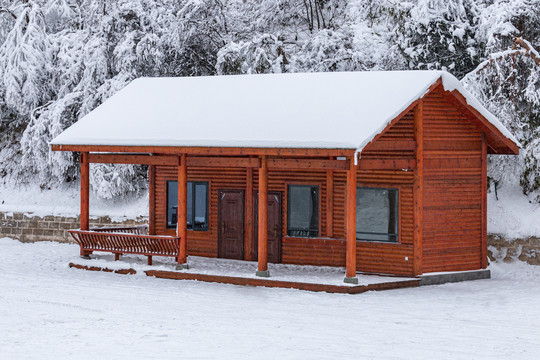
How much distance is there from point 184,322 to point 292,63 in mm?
16255

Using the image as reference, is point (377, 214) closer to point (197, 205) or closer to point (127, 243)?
point (197, 205)

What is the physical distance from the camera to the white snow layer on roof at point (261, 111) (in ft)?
57.1

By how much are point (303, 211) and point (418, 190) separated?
3171 millimetres

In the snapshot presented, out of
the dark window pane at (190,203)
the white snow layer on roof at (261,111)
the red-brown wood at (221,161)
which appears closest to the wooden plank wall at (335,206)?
the dark window pane at (190,203)

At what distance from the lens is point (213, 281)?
18.5 metres

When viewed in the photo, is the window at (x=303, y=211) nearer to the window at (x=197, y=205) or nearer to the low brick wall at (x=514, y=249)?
the window at (x=197, y=205)

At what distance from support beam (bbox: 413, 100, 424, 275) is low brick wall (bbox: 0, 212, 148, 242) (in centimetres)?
1186

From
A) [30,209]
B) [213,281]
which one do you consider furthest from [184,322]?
[30,209]

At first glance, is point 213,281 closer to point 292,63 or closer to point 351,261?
point 351,261

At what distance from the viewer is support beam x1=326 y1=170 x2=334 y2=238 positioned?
65.0 ft

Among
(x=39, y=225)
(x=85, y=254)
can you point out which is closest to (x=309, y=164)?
(x=85, y=254)

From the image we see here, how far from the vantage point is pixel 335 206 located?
19.8m

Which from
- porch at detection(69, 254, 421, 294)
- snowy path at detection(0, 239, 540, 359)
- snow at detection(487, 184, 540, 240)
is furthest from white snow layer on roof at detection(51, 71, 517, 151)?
snow at detection(487, 184, 540, 240)

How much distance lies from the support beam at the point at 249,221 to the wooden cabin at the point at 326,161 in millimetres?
25
